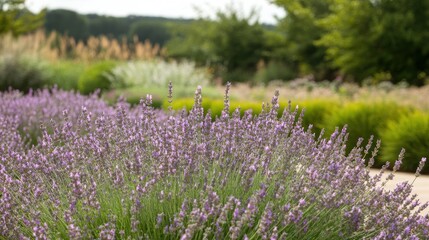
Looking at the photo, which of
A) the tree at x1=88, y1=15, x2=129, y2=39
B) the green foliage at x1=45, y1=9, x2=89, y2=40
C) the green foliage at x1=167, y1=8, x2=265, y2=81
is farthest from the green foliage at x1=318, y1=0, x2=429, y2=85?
the green foliage at x1=45, y1=9, x2=89, y2=40

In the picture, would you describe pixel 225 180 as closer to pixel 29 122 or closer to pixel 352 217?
pixel 352 217

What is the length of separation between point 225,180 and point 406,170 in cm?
606

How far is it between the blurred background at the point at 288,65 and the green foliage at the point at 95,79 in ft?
0.09

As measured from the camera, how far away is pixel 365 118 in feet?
29.9

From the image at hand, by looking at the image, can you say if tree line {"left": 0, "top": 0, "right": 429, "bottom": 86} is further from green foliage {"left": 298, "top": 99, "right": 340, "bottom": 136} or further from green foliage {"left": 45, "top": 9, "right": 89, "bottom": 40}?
green foliage {"left": 45, "top": 9, "right": 89, "bottom": 40}

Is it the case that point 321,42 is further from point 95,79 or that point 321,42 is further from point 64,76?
point 64,76

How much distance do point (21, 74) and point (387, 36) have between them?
10.4 metres

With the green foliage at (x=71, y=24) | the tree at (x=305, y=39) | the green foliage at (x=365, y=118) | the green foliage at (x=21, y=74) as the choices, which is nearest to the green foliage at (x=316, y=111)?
the green foliage at (x=365, y=118)

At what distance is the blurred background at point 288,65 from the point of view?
31.0ft

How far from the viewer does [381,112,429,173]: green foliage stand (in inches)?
325

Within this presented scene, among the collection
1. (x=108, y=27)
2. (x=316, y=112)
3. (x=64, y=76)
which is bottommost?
(x=108, y=27)

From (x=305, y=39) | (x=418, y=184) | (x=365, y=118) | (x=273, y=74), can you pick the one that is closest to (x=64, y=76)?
(x=273, y=74)

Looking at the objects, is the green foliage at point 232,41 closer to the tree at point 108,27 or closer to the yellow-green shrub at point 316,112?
the yellow-green shrub at point 316,112

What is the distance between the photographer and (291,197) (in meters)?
2.92
